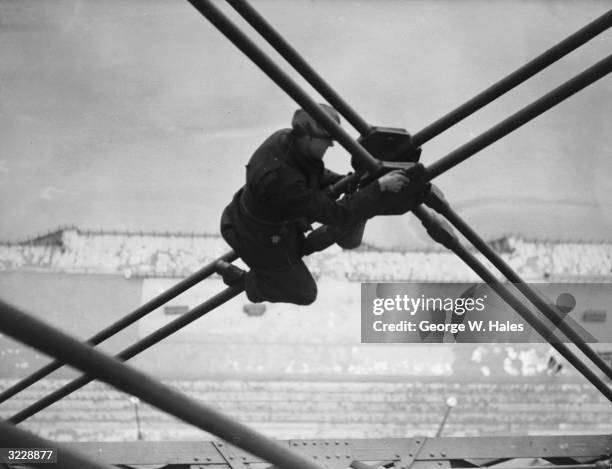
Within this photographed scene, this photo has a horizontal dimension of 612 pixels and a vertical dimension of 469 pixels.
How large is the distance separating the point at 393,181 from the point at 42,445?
2.10 m

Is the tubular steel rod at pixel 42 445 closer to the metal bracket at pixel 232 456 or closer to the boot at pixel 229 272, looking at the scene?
the boot at pixel 229 272

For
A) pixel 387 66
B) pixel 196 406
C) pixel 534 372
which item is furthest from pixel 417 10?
pixel 196 406

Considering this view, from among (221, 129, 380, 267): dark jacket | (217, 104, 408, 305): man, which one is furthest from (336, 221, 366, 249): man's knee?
(221, 129, 380, 267): dark jacket

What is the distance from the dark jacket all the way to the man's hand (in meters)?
0.03

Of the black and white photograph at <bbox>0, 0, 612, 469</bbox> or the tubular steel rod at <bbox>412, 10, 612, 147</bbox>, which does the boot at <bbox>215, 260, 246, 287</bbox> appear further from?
the black and white photograph at <bbox>0, 0, 612, 469</bbox>

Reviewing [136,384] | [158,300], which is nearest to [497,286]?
[158,300]

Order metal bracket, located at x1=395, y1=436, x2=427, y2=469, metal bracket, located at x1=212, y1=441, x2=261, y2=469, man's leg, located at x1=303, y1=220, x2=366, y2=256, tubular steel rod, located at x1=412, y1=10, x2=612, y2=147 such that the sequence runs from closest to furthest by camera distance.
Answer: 1. tubular steel rod, located at x1=412, y1=10, x2=612, y2=147
2. man's leg, located at x1=303, y1=220, x2=366, y2=256
3. metal bracket, located at x1=212, y1=441, x2=261, y2=469
4. metal bracket, located at x1=395, y1=436, x2=427, y2=469

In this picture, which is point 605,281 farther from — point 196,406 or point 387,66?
point 196,406

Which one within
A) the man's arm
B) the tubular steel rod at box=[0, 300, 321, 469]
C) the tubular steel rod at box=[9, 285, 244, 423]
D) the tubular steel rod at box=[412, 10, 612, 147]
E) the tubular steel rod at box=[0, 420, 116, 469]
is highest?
the tubular steel rod at box=[412, 10, 612, 147]

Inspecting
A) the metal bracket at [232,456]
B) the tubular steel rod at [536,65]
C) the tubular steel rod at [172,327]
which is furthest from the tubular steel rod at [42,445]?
the metal bracket at [232,456]

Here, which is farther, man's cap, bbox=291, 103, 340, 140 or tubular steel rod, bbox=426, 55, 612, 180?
man's cap, bbox=291, 103, 340, 140

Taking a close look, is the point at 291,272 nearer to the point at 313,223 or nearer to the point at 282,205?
the point at 282,205

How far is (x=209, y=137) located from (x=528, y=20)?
25.5 feet

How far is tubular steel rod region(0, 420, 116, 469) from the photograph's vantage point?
196 cm
